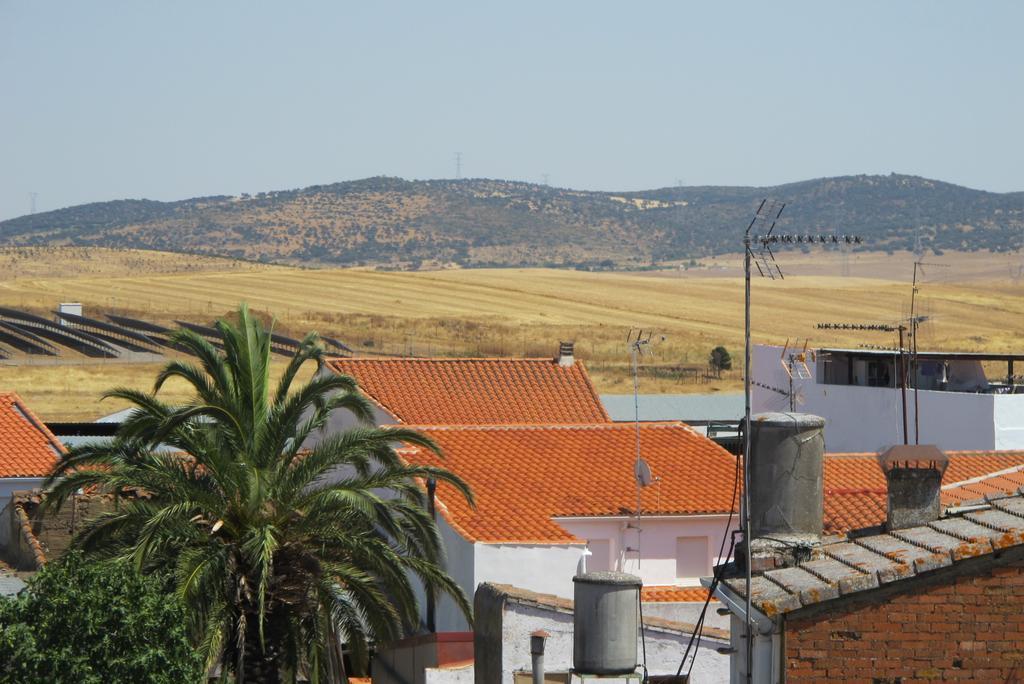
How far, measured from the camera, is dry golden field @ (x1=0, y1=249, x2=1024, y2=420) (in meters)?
83.9

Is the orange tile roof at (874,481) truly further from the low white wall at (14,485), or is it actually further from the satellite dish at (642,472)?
the low white wall at (14,485)

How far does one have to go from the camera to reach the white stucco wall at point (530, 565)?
25531 millimetres

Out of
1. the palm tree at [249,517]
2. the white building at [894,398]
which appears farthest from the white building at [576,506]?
the white building at [894,398]

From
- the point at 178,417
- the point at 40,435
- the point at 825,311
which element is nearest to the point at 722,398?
the point at 40,435

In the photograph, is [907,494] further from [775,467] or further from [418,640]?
[418,640]

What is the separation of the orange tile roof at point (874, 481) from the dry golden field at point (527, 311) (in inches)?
1549

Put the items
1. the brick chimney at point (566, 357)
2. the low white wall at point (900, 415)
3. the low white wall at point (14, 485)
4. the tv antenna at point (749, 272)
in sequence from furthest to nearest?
the low white wall at point (900, 415) → the brick chimney at point (566, 357) → the low white wall at point (14, 485) → the tv antenna at point (749, 272)

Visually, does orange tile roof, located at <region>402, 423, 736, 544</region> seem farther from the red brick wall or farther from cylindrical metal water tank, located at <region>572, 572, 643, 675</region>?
the red brick wall

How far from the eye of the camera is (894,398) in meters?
42.9

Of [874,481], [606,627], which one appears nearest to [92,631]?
[606,627]

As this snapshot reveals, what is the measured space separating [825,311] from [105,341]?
5117 centimetres

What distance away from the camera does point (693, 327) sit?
350 feet

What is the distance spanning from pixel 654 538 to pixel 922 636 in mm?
17995

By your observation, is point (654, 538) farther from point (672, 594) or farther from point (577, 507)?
point (672, 594)
